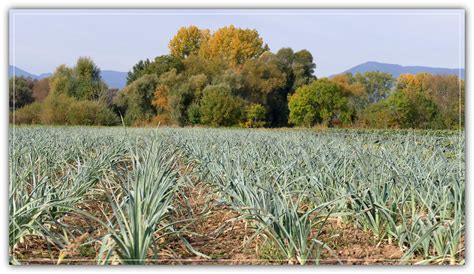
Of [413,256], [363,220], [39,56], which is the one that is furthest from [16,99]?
[413,256]

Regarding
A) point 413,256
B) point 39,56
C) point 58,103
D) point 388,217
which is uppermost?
point 39,56

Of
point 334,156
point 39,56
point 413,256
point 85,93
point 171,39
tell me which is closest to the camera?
point 413,256

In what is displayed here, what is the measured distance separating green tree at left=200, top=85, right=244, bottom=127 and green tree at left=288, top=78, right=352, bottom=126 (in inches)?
17.8

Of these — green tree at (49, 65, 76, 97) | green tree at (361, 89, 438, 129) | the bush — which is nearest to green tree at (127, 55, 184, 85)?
green tree at (49, 65, 76, 97)

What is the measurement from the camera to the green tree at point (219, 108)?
4383 millimetres

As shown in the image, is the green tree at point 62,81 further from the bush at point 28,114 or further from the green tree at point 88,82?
the bush at point 28,114

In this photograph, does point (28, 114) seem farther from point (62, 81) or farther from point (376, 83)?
point (376, 83)

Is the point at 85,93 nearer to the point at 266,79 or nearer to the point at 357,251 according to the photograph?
the point at 266,79

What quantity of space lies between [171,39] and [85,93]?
30.2 inches

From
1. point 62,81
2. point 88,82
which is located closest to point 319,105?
point 88,82

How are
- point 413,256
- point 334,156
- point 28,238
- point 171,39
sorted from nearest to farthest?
point 413,256 → point 28,238 → point 171,39 → point 334,156

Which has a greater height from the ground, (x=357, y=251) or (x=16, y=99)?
(x=16, y=99)

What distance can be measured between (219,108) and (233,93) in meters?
0.23

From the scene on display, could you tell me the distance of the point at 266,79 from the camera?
4.34 metres
